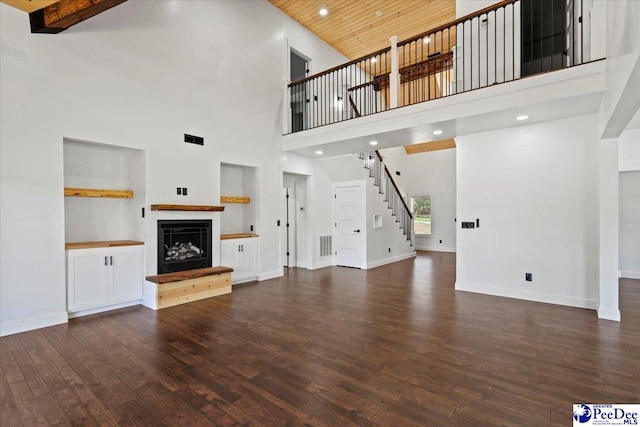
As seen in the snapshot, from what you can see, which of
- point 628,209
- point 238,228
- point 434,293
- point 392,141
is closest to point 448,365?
point 434,293

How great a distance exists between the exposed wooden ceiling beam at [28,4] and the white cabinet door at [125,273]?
3.05m

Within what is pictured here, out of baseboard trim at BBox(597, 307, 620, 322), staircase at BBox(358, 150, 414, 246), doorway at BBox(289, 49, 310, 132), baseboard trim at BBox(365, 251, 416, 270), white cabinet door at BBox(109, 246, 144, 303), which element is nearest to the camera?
baseboard trim at BBox(597, 307, 620, 322)

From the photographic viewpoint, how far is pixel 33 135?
3805 mm

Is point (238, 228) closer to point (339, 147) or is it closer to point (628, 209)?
point (339, 147)

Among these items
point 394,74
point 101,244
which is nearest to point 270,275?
point 101,244

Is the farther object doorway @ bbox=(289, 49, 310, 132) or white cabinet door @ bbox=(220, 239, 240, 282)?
doorway @ bbox=(289, 49, 310, 132)

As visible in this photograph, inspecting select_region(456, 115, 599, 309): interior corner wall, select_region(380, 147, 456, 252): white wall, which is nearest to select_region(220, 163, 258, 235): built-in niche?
select_region(456, 115, 599, 309): interior corner wall

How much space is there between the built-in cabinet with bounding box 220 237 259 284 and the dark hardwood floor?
1.41 m

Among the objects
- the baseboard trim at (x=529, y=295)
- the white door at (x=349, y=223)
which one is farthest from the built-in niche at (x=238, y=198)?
the baseboard trim at (x=529, y=295)

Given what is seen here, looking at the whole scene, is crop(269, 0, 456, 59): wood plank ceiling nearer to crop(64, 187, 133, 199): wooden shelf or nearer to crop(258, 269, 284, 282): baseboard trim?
crop(64, 187, 133, 199): wooden shelf

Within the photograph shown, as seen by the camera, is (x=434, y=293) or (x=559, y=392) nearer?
(x=559, y=392)

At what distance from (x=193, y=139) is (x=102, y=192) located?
159cm

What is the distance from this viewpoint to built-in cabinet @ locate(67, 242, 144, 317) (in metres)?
4.12

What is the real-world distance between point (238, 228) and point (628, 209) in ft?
26.4
